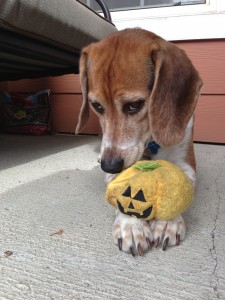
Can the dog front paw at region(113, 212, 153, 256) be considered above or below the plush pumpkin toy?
below

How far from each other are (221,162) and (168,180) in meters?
1.38

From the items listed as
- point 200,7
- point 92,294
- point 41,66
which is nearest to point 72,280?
point 92,294

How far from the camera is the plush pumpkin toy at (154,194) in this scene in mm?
1019

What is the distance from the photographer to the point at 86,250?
102cm

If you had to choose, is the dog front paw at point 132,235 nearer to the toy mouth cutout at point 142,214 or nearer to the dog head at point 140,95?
the toy mouth cutout at point 142,214

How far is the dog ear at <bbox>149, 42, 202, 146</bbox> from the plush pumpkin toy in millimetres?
345

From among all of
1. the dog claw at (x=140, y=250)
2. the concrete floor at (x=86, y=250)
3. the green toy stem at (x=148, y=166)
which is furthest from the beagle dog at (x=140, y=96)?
the dog claw at (x=140, y=250)

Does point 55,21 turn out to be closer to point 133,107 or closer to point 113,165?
point 133,107

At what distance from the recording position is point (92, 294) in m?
0.81

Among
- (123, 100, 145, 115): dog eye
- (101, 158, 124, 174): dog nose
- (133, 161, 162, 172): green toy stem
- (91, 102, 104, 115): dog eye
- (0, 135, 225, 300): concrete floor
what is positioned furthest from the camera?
(91, 102, 104, 115): dog eye

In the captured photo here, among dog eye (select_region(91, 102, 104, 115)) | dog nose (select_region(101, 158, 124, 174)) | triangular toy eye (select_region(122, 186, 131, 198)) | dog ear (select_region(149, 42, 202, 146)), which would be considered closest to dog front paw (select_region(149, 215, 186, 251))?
triangular toy eye (select_region(122, 186, 131, 198))

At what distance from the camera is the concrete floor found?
83 centimetres

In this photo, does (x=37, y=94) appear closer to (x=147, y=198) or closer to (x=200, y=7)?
(x=200, y=7)

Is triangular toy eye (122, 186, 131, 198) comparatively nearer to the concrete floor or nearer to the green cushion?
the concrete floor
